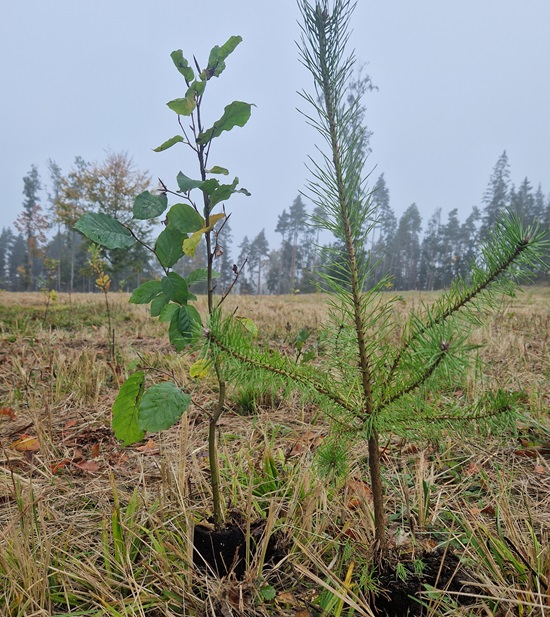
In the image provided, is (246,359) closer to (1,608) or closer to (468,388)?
(1,608)

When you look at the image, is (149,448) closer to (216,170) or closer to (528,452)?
(216,170)

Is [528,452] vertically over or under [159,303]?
under

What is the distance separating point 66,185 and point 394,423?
32.1 meters

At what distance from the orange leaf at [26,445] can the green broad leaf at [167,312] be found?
1586 mm

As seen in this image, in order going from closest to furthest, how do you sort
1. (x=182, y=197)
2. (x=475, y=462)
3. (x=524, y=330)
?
(x=182, y=197)
(x=475, y=462)
(x=524, y=330)

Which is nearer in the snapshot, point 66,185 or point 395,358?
point 395,358

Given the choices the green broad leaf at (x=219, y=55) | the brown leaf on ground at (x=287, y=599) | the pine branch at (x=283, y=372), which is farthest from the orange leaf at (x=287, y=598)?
the green broad leaf at (x=219, y=55)

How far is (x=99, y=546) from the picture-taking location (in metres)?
1.23

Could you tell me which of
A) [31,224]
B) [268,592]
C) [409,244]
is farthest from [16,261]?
[268,592]

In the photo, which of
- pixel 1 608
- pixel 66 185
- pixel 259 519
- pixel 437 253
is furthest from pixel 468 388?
pixel 437 253

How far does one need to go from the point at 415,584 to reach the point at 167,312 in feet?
3.34

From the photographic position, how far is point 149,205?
3.30 ft

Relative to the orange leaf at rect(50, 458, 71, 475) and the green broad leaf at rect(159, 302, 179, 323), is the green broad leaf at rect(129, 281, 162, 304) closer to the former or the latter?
the green broad leaf at rect(159, 302, 179, 323)

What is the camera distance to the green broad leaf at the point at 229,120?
3.31 feet
